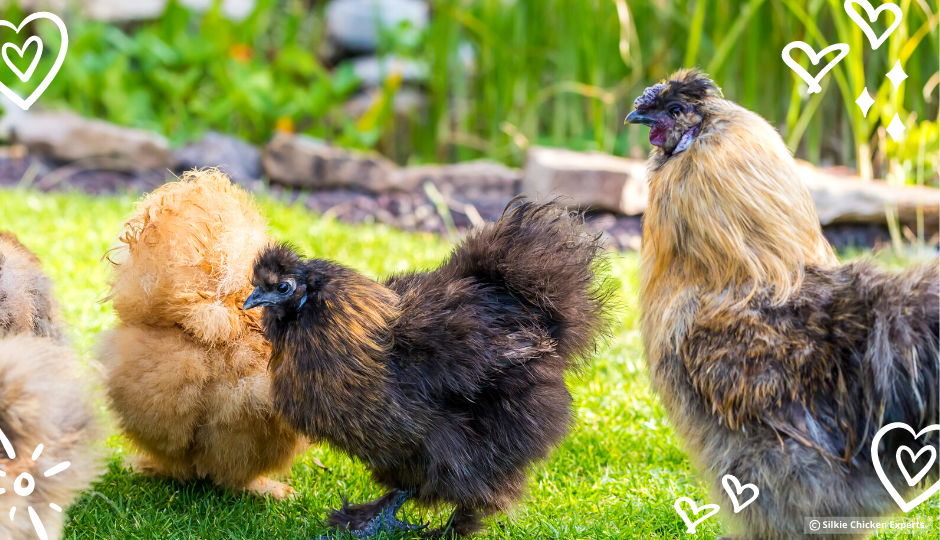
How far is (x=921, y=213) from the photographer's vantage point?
20.8 ft

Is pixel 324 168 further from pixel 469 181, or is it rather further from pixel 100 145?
pixel 100 145

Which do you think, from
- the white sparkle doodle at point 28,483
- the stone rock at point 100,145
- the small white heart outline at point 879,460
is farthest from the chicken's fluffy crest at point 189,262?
the stone rock at point 100,145

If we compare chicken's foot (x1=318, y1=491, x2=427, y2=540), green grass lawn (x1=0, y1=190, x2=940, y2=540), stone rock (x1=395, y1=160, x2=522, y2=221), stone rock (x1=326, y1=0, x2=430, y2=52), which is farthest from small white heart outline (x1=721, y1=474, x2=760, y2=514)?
stone rock (x1=326, y1=0, x2=430, y2=52)

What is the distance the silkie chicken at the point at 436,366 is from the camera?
265 centimetres

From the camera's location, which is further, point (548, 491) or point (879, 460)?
point (548, 491)

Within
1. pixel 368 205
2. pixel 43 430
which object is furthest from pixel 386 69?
pixel 43 430

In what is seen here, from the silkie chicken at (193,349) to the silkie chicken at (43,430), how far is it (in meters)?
0.31

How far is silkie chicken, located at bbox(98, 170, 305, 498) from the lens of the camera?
284 cm

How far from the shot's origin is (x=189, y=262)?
9.68 ft

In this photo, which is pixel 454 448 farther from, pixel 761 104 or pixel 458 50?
pixel 458 50

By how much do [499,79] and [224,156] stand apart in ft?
10.0

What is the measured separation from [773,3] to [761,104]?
1076mm

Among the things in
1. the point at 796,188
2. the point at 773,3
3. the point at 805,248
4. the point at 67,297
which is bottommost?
the point at 67,297

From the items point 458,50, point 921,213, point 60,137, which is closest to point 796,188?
point 921,213
